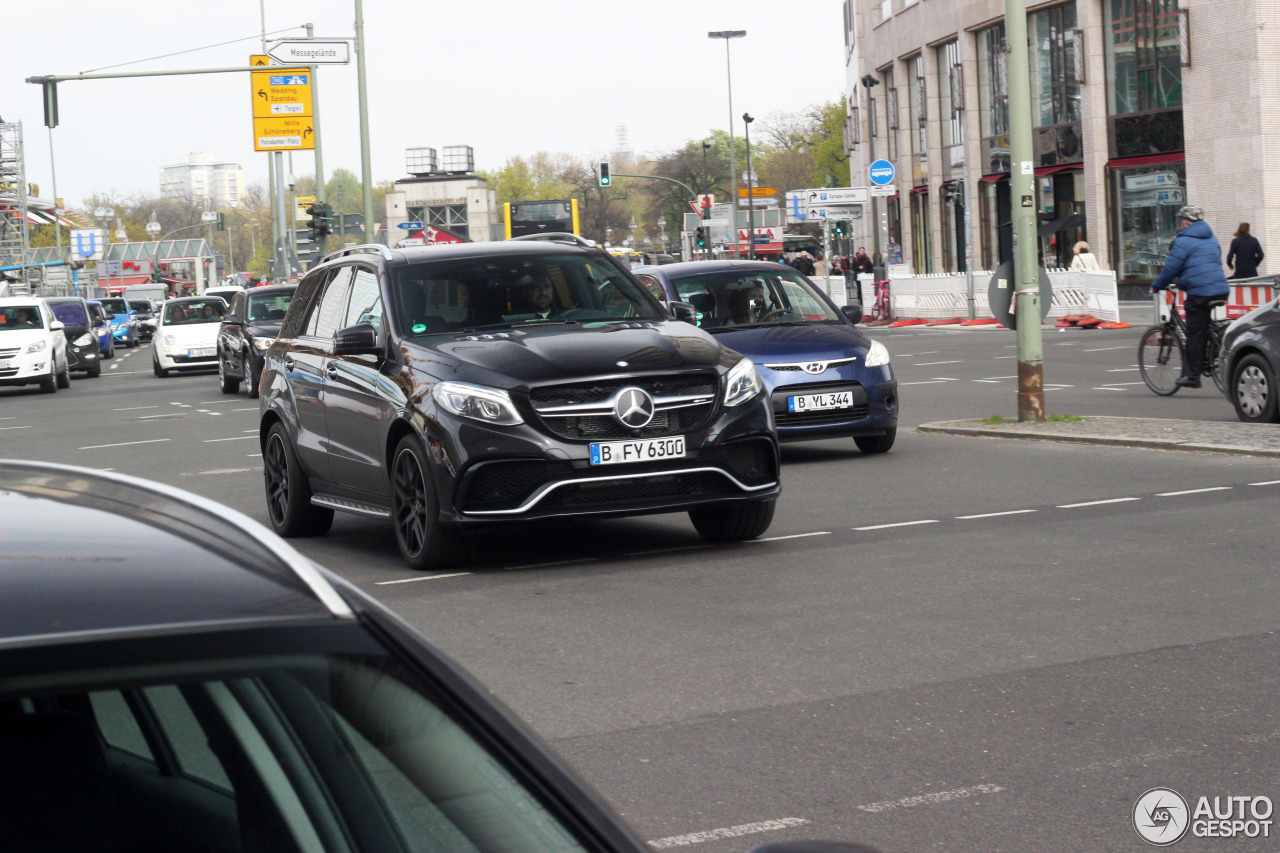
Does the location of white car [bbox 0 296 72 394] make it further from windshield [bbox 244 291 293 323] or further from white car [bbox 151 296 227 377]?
windshield [bbox 244 291 293 323]

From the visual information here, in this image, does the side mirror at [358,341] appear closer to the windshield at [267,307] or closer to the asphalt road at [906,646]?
the asphalt road at [906,646]

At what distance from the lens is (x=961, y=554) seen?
29.1ft

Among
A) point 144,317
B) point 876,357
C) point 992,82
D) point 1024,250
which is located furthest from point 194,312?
point 144,317

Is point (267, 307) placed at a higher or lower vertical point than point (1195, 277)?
higher

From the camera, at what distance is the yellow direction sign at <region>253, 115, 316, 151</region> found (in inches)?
1620

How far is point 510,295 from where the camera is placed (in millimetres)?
9891

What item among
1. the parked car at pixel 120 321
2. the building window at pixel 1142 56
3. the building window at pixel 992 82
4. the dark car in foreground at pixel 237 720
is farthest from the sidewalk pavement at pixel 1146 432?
the parked car at pixel 120 321

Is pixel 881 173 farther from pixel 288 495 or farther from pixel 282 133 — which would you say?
pixel 288 495

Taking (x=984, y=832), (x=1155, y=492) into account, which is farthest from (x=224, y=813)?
(x=1155, y=492)

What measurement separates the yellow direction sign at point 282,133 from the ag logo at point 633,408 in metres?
33.9

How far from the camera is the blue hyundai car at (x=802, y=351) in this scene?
13688 millimetres

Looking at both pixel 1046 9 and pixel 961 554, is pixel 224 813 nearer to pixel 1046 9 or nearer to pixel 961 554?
pixel 961 554

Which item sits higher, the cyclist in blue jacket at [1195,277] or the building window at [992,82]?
the building window at [992,82]

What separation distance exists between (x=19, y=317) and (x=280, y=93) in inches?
390
